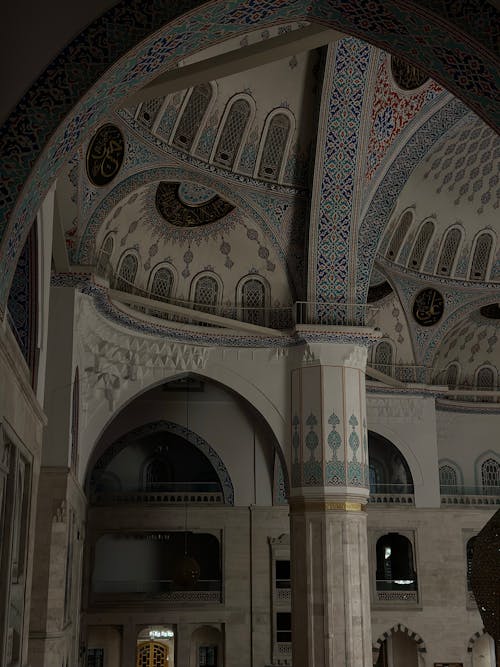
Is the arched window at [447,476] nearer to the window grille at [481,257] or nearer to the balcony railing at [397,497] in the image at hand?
the balcony railing at [397,497]

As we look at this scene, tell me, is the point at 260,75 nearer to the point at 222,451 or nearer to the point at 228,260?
the point at 228,260

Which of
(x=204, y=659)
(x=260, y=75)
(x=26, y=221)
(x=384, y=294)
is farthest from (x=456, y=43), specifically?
(x=204, y=659)

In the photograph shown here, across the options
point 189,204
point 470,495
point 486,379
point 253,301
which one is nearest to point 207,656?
point 470,495

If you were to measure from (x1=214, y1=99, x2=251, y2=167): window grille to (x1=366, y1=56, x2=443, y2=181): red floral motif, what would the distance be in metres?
1.73

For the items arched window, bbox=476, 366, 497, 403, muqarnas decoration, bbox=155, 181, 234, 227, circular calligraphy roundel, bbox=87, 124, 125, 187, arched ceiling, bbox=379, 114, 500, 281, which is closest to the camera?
circular calligraphy roundel, bbox=87, 124, 125, 187

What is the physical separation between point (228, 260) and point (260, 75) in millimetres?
2852

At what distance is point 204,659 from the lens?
16375 mm

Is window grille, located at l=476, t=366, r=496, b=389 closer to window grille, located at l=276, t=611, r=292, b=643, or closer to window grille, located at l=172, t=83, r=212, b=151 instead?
window grille, located at l=276, t=611, r=292, b=643

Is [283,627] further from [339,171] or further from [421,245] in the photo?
[339,171]

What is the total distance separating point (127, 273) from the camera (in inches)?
485

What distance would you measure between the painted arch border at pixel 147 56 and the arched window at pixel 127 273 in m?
6.33

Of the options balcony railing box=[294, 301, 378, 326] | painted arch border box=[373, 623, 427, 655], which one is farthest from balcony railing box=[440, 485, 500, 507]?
balcony railing box=[294, 301, 378, 326]

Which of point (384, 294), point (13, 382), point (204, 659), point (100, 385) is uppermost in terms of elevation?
point (384, 294)

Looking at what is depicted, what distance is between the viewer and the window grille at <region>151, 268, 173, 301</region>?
1280 cm
